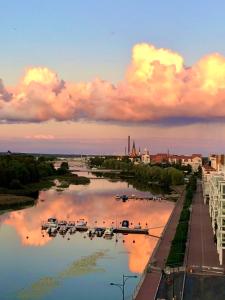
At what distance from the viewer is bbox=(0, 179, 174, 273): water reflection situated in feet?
131

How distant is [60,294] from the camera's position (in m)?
27.1

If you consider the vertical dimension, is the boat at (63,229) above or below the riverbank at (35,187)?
below

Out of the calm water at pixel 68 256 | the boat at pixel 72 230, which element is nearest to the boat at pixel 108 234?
the calm water at pixel 68 256

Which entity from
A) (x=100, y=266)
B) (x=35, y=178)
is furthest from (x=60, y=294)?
Result: (x=35, y=178)

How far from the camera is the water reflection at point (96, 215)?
39875mm

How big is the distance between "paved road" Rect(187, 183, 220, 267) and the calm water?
3.38 metres

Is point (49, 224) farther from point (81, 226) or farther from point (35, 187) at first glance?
point (35, 187)

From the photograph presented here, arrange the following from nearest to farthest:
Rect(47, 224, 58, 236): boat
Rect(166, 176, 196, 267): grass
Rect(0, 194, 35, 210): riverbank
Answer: Rect(166, 176, 196, 267): grass → Rect(47, 224, 58, 236): boat → Rect(0, 194, 35, 210): riverbank

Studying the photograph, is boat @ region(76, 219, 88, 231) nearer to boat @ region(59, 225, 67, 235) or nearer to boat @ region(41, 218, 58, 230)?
boat @ region(59, 225, 67, 235)

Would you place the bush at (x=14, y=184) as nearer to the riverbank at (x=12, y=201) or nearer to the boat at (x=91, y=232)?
the riverbank at (x=12, y=201)

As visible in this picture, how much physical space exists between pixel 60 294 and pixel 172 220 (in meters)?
24.2

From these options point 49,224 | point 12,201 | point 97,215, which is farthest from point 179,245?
point 12,201

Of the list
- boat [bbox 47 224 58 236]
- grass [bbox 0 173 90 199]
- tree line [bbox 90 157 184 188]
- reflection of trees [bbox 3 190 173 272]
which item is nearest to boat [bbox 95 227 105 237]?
reflection of trees [bbox 3 190 173 272]

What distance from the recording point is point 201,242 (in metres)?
37.2
